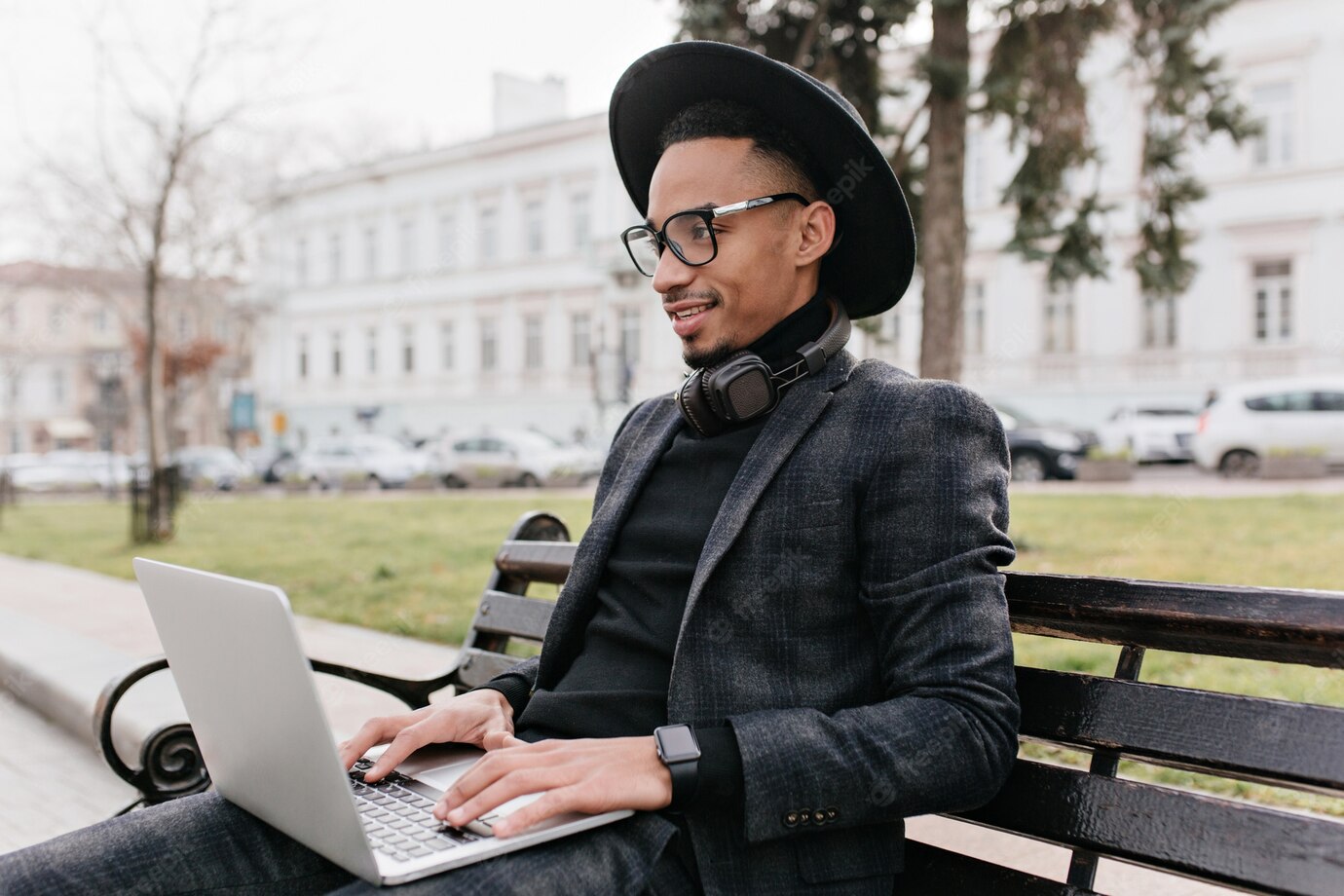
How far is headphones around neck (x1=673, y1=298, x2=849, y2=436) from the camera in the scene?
1.89m

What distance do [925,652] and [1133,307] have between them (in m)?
28.7

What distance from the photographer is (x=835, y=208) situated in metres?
2.04

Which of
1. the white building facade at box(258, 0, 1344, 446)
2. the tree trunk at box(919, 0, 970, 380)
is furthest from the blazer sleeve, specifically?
the white building facade at box(258, 0, 1344, 446)

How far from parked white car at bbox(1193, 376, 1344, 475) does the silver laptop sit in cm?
1985

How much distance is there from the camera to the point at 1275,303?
26969 mm

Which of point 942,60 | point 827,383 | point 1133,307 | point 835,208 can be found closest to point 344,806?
point 827,383

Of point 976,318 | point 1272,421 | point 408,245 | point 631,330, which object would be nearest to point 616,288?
point 631,330

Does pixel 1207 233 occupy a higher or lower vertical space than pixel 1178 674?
higher

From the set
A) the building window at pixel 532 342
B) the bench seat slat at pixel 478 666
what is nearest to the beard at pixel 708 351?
the bench seat slat at pixel 478 666

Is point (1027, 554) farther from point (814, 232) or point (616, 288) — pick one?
point (616, 288)

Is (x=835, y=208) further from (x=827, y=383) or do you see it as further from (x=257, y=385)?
(x=257, y=385)

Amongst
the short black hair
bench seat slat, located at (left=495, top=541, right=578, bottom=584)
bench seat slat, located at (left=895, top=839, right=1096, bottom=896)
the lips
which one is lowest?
bench seat slat, located at (left=895, top=839, right=1096, bottom=896)

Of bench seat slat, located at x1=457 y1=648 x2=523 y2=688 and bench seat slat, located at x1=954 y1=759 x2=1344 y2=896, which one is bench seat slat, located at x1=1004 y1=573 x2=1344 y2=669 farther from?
bench seat slat, located at x1=457 y1=648 x2=523 y2=688

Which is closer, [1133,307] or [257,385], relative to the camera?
[1133,307]
